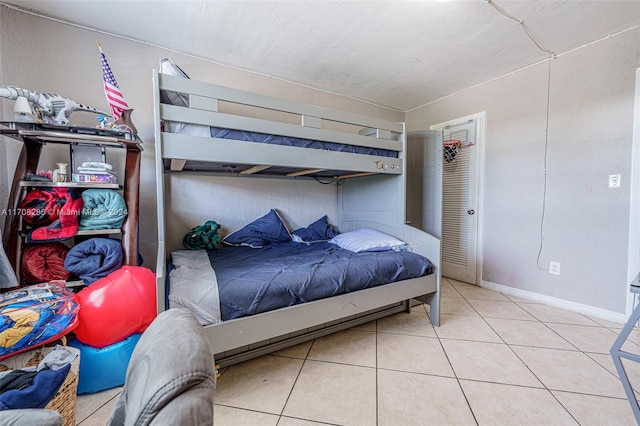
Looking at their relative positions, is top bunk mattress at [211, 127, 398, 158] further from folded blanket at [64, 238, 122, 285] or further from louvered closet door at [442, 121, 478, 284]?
louvered closet door at [442, 121, 478, 284]

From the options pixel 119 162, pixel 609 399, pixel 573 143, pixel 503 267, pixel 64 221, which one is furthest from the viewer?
pixel 503 267

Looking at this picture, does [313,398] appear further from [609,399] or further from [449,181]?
[449,181]

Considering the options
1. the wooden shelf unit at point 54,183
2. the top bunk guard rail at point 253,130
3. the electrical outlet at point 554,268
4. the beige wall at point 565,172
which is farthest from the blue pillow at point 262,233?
the electrical outlet at point 554,268

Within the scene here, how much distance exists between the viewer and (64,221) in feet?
4.89

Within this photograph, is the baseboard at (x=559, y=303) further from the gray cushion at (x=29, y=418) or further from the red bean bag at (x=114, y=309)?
the gray cushion at (x=29, y=418)

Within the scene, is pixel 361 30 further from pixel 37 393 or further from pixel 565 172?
pixel 37 393

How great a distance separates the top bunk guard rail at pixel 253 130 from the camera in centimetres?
132

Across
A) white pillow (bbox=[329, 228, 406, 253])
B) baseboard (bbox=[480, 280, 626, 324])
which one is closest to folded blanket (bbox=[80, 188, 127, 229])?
white pillow (bbox=[329, 228, 406, 253])

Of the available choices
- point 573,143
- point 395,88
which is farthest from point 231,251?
point 573,143

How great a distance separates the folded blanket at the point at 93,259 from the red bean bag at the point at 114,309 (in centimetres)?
15

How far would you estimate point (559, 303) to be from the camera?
232 cm

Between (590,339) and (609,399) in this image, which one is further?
(590,339)

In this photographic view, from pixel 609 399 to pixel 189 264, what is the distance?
234 cm

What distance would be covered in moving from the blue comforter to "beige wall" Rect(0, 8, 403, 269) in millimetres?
551
